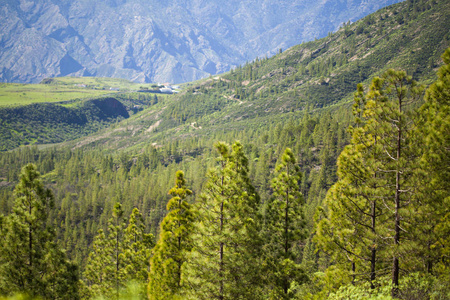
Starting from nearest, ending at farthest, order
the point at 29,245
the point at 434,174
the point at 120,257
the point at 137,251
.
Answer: the point at 434,174 → the point at 29,245 → the point at 137,251 → the point at 120,257

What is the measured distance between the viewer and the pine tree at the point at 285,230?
76.3 ft

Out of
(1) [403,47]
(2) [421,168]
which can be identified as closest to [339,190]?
(2) [421,168]

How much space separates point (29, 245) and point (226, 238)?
1393 cm

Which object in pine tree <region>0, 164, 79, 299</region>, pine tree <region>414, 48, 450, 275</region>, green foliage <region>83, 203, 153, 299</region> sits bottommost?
green foliage <region>83, 203, 153, 299</region>

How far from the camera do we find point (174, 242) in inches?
999

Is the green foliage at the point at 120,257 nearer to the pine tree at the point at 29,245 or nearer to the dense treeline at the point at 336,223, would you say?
the dense treeline at the point at 336,223

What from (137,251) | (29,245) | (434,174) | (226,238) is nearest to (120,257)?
(137,251)

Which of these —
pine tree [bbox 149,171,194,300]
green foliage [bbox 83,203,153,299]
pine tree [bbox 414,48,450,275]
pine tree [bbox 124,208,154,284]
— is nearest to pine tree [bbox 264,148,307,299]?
pine tree [bbox 149,171,194,300]

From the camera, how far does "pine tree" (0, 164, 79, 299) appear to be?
19625 millimetres

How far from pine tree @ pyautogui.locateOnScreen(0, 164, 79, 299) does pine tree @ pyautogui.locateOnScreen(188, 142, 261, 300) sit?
10499 mm

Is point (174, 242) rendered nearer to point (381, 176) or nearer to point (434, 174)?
point (381, 176)

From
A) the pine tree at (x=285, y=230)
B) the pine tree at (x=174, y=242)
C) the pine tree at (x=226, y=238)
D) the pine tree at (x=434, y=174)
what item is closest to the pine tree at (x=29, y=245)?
the pine tree at (x=174, y=242)

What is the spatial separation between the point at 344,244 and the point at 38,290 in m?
21.8

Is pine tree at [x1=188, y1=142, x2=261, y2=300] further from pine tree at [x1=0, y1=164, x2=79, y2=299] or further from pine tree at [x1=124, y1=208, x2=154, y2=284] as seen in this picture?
pine tree at [x1=124, y1=208, x2=154, y2=284]
